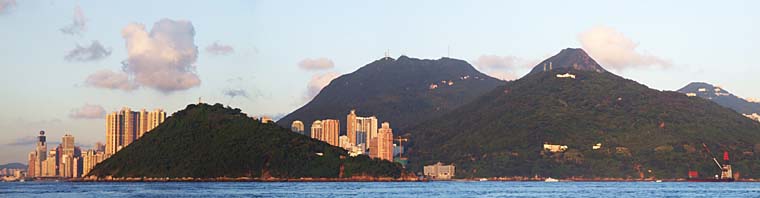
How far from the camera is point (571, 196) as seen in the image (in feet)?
551

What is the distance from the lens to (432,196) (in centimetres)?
17088

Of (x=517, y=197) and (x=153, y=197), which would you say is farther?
(x=517, y=197)

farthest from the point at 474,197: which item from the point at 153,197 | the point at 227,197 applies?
the point at 153,197

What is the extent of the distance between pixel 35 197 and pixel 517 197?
214 ft

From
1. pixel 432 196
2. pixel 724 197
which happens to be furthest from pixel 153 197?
pixel 724 197

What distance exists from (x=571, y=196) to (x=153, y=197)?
5860 centimetres

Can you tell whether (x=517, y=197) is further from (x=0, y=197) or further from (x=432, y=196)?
(x=0, y=197)

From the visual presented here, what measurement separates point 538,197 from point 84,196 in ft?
→ 206

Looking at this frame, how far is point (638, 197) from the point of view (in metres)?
166

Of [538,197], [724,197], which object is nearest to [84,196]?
[538,197]

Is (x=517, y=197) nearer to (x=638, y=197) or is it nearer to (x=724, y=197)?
(x=638, y=197)

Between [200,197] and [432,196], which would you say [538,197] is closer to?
[432,196]

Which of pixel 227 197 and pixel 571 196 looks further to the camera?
pixel 571 196

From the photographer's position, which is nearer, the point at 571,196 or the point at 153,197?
the point at 153,197
